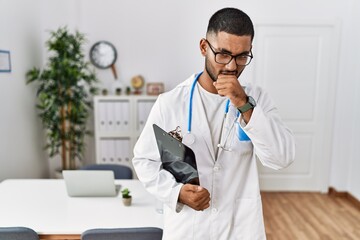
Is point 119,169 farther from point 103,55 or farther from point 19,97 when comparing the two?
point 103,55

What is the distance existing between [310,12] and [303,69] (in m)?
0.69

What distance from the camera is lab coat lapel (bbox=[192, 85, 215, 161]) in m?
1.08

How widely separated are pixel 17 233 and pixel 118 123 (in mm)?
2243

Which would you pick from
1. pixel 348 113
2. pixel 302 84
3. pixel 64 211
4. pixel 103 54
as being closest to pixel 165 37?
pixel 103 54

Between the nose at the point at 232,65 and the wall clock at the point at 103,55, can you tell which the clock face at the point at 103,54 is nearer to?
the wall clock at the point at 103,55

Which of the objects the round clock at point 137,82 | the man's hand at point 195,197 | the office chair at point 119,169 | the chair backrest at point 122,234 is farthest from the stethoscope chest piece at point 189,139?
the round clock at point 137,82

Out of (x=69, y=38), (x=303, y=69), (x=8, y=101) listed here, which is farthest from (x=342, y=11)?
(x=8, y=101)

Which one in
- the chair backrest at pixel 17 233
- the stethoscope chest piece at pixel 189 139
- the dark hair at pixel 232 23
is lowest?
the chair backrest at pixel 17 233

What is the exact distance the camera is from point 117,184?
2201mm

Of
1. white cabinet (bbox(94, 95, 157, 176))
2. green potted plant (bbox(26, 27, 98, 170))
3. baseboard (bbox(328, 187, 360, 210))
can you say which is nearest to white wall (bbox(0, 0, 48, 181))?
green potted plant (bbox(26, 27, 98, 170))

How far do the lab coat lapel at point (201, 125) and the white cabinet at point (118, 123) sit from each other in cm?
251

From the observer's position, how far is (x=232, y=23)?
0.95 meters

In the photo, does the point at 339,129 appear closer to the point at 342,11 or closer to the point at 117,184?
the point at 342,11

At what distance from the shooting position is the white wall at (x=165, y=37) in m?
3.56
